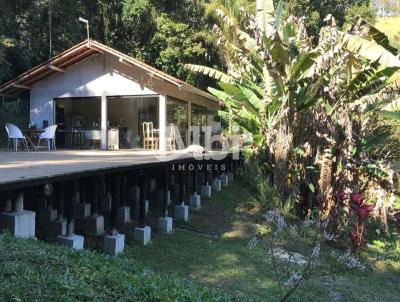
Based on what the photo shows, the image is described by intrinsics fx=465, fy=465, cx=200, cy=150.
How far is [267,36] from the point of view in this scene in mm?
10320

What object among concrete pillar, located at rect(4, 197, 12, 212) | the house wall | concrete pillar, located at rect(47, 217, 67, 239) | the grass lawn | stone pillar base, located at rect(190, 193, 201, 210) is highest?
the house wall

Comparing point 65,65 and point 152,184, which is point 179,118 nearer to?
point 65,65

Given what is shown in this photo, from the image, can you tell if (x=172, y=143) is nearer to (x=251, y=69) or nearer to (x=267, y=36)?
(x=251, y=69)

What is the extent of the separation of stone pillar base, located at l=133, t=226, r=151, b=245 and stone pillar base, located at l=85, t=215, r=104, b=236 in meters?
0.63

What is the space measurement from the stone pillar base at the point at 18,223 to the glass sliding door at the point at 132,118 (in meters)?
10.7

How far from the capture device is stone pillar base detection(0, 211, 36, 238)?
5.43 meters

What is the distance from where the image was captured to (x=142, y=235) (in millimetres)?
8070

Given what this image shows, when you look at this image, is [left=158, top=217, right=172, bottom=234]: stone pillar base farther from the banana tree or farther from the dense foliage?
the dense foliage

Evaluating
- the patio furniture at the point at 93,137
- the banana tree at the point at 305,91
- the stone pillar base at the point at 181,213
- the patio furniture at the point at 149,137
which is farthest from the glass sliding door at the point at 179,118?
the stone pillar base at the point at 181,213

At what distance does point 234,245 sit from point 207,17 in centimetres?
1568

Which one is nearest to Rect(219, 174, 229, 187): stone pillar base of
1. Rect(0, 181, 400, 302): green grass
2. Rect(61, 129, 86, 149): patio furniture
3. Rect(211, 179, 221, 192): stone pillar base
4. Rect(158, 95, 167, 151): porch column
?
Rect(0, 181, 400, 302): green grass

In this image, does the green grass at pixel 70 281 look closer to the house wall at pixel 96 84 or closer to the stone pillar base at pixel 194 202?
the stone pillar base at pixel 194 202

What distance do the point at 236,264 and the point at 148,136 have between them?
9723 millimetres

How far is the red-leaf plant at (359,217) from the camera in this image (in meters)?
8.94
